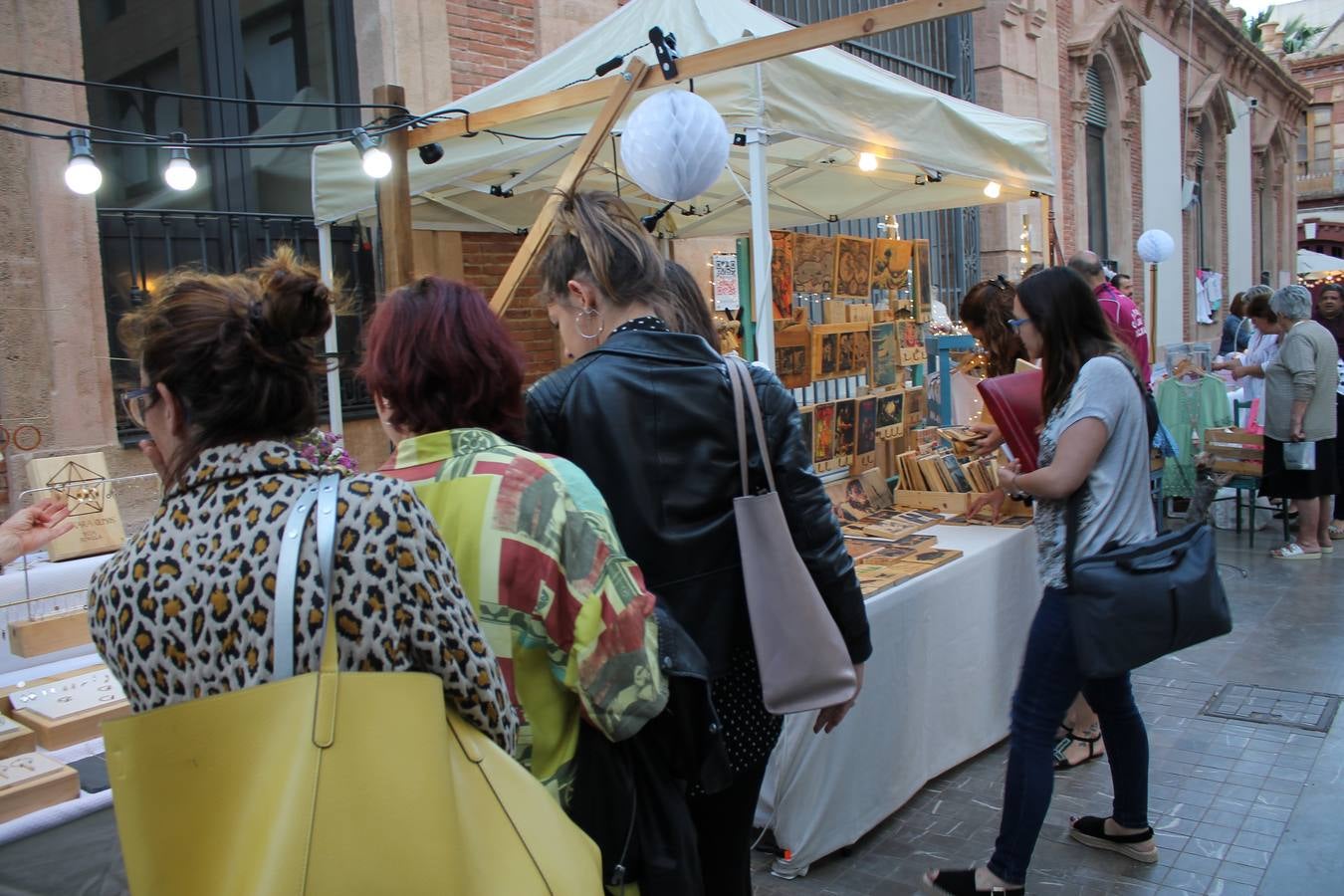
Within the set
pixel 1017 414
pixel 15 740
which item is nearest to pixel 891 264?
pixel 1017 414

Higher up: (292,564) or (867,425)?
(292,564)

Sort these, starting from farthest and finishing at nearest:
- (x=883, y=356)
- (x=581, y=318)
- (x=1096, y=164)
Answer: (x=1096, y=164) → (x=883, y=356) → (x=581, y=318)

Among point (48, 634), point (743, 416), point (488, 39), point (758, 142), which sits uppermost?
point (488, 39)

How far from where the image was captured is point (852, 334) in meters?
4.99

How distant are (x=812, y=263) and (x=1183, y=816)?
267cm

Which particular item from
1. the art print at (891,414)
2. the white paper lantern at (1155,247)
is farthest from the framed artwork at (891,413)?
the white paper lantern at (1155,247)

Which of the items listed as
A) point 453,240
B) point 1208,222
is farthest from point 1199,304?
point 453,240

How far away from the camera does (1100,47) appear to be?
16.2 meters

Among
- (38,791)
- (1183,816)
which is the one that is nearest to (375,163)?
(38,791)

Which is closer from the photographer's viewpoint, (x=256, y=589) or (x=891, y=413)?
(x=256, y=589)

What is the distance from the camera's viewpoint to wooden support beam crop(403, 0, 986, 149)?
3422 millimetres

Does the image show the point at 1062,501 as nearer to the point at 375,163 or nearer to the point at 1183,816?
the point at 1183,816

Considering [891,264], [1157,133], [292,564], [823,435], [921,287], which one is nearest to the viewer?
[292,564]

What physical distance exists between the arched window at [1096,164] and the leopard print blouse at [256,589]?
56.2 ft
